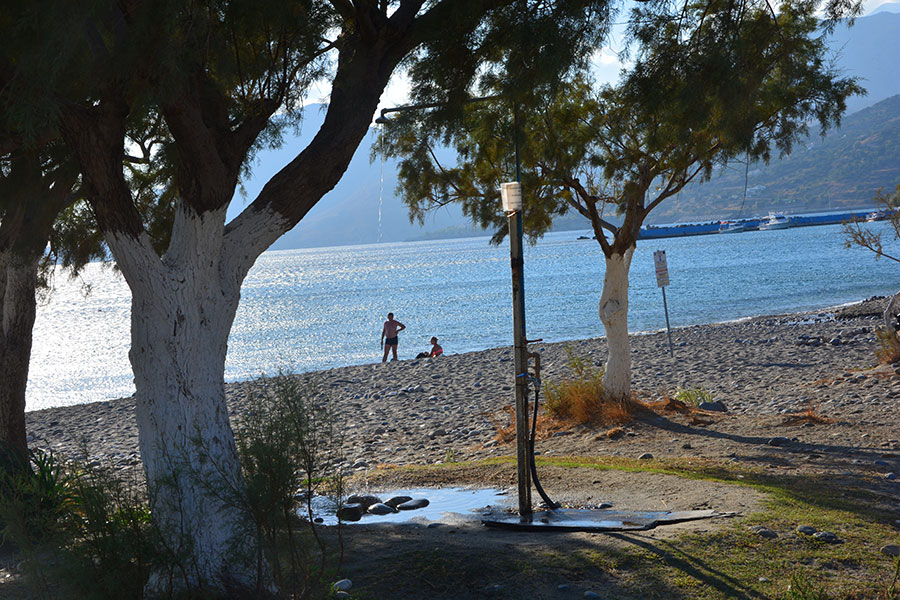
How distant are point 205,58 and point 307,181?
3.11 feet

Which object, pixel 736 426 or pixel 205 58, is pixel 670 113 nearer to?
pixel 205 58

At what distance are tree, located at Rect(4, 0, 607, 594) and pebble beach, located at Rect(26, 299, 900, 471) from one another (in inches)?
28.7

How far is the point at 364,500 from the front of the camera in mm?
7270

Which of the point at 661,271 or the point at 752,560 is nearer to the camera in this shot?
the point at 752,560

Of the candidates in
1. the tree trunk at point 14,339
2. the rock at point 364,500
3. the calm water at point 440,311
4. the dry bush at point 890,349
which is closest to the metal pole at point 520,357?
the rock at point 364,500

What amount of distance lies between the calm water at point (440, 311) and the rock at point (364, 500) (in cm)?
875

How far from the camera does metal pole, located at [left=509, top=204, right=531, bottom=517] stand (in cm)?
579

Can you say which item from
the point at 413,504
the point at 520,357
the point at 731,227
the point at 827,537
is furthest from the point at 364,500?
the point at 731,227

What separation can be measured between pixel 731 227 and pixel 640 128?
143 meters

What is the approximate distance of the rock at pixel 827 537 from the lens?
16.6 ft

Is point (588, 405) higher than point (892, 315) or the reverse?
the reverse

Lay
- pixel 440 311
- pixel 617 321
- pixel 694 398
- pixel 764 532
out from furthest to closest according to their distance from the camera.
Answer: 1. pixel 440 311
2. pixel 694 398
3. pixel 617 321
4. pixel 764 532

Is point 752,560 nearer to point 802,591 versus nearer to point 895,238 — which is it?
point 802,591

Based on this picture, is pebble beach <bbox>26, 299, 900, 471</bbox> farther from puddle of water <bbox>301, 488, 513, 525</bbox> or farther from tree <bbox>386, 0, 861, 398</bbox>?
tree <bbox>386, 0, 861, 398</bbox>
